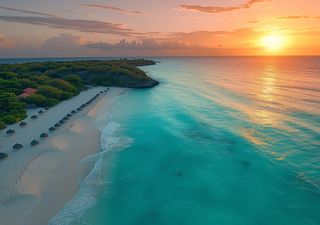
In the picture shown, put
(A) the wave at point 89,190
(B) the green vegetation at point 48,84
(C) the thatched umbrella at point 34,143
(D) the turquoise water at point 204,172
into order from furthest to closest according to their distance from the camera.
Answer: (B) the green vegetation at point 48,84 → (C) the thatched umbrella at point 34,143 → (D) the turquoise water at point 204,172 → (A) the wave at point 89,190

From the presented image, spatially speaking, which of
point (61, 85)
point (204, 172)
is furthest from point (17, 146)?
point (61, 85)

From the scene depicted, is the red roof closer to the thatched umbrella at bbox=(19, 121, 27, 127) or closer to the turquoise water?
the thatched umbrella at bbox=(19, 121, 27, 127)

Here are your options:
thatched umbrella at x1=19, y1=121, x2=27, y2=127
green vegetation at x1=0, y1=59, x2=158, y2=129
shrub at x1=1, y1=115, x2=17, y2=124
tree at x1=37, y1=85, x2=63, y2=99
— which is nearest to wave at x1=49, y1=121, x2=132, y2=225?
thatched umbrella at x1=19, y1=121, x2=27, y2=127

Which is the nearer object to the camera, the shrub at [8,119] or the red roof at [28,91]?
the shrub at [8,119]

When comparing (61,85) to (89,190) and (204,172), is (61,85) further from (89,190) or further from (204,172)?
(204,172)

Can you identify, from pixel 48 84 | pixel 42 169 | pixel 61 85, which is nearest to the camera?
pixel 42 169

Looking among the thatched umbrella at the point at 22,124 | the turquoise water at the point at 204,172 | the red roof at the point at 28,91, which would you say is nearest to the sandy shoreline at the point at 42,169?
the thatched umbrella at the point at 22,124

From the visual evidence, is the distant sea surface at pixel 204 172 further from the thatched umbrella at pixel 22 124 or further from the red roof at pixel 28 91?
the red roof at pixel 28 91
